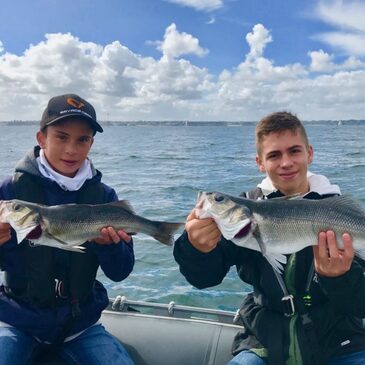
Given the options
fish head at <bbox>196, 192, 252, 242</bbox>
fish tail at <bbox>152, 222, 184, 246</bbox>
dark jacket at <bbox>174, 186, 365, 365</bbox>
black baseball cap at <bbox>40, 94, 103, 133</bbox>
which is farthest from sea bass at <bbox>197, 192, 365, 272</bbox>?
black baseball cap at <bbox>40, 94, 103, 133</bbox>

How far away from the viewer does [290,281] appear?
12.3ft

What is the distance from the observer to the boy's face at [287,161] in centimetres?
394

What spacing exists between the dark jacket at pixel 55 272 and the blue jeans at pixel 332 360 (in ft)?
4.69

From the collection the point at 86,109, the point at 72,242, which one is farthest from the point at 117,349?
the point at 86,109

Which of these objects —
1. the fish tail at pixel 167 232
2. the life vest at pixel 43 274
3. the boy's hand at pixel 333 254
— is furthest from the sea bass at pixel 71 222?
the boy's hand at pixel 333 254

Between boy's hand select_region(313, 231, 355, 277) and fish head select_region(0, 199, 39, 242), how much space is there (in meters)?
2.45

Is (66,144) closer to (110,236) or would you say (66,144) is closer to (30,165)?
(30,165)

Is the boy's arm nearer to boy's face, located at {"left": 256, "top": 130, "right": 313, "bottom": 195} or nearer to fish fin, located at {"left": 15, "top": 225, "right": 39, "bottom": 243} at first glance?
boy's face, located at {"left": 256, "top": 130, "right": 313, "bottom": 195}

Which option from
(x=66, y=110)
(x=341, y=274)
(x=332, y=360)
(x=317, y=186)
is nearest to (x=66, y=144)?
(x=66, y=110)

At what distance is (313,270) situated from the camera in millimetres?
3764

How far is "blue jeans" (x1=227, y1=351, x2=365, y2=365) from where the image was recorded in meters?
3.49

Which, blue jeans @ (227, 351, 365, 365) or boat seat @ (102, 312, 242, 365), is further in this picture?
boat seat @ (102, 312, 242, 365)

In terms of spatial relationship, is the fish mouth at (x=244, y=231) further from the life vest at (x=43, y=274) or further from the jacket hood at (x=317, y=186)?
the life vest at (x=43, y=274)

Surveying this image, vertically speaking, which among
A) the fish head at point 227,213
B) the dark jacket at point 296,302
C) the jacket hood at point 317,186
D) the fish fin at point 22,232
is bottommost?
the dark jacket at point 296,302
